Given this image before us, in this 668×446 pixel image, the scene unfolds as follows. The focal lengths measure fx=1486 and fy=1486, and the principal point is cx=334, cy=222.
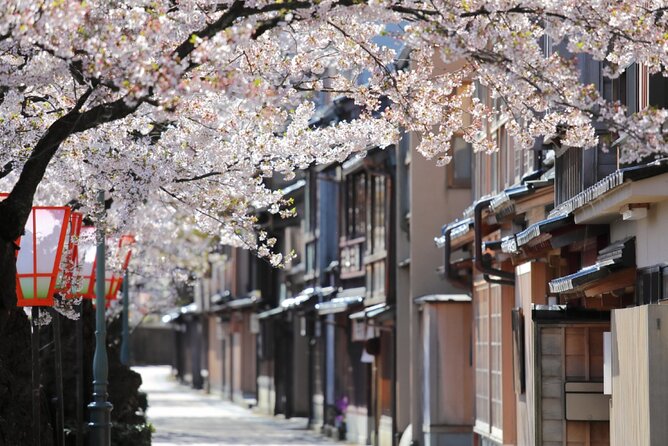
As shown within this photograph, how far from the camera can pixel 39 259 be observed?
57.5 ft

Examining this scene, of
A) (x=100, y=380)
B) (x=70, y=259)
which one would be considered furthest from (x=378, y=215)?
(x=70, y=259)

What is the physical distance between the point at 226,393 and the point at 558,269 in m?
48.1

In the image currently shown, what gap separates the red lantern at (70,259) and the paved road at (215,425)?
16388 mm

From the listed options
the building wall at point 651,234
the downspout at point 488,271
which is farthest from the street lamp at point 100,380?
the building wall at point 651,234

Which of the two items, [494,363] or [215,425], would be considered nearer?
[494,363]

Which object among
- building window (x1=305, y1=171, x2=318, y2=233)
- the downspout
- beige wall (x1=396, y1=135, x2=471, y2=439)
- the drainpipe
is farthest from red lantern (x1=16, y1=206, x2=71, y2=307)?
building window (x1=305, y1=171, x2=318, y2=233)

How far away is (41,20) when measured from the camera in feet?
33.2

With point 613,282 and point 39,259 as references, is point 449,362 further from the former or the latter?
point 39,259

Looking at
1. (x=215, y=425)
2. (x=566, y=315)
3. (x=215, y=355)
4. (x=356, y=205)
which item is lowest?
(x=215, y=425)

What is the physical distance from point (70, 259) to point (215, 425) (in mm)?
26566

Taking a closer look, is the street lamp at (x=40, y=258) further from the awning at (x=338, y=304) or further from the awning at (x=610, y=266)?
the awning at (x=338, y=304)

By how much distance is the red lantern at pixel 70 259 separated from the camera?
1808 cm

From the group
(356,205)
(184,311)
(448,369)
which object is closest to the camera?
(448,369)

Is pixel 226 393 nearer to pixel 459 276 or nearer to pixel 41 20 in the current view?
pixel 459 276
